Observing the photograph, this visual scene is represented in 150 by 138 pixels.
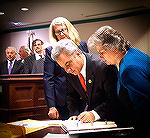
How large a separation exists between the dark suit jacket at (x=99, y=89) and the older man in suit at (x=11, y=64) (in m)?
0.44

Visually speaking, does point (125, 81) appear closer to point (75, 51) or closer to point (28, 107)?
point (75, 51)

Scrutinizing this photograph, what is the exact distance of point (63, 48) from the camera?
2426 mm

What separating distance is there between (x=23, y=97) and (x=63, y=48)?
1.82ft

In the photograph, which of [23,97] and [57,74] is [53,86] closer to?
[57,74]

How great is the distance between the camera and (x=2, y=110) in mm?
2580

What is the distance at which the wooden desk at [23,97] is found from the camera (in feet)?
8.30

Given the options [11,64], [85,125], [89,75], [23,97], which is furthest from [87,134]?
[11,64]

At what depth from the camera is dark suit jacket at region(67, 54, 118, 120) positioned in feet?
8.06

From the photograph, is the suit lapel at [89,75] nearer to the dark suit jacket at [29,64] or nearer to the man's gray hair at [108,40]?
the man's gray hair at [108,40]

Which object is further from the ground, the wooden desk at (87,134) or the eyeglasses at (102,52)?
the eyeglasses at (102,52)

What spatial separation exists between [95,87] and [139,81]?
0.37 m

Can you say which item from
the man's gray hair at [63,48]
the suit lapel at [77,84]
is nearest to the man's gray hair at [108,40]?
the man's gray hair at [63,48]

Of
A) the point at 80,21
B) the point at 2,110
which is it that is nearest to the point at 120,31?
the point at 80,21

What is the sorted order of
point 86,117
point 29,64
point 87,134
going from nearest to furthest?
point 87,134
point 86,117
point 29,64
